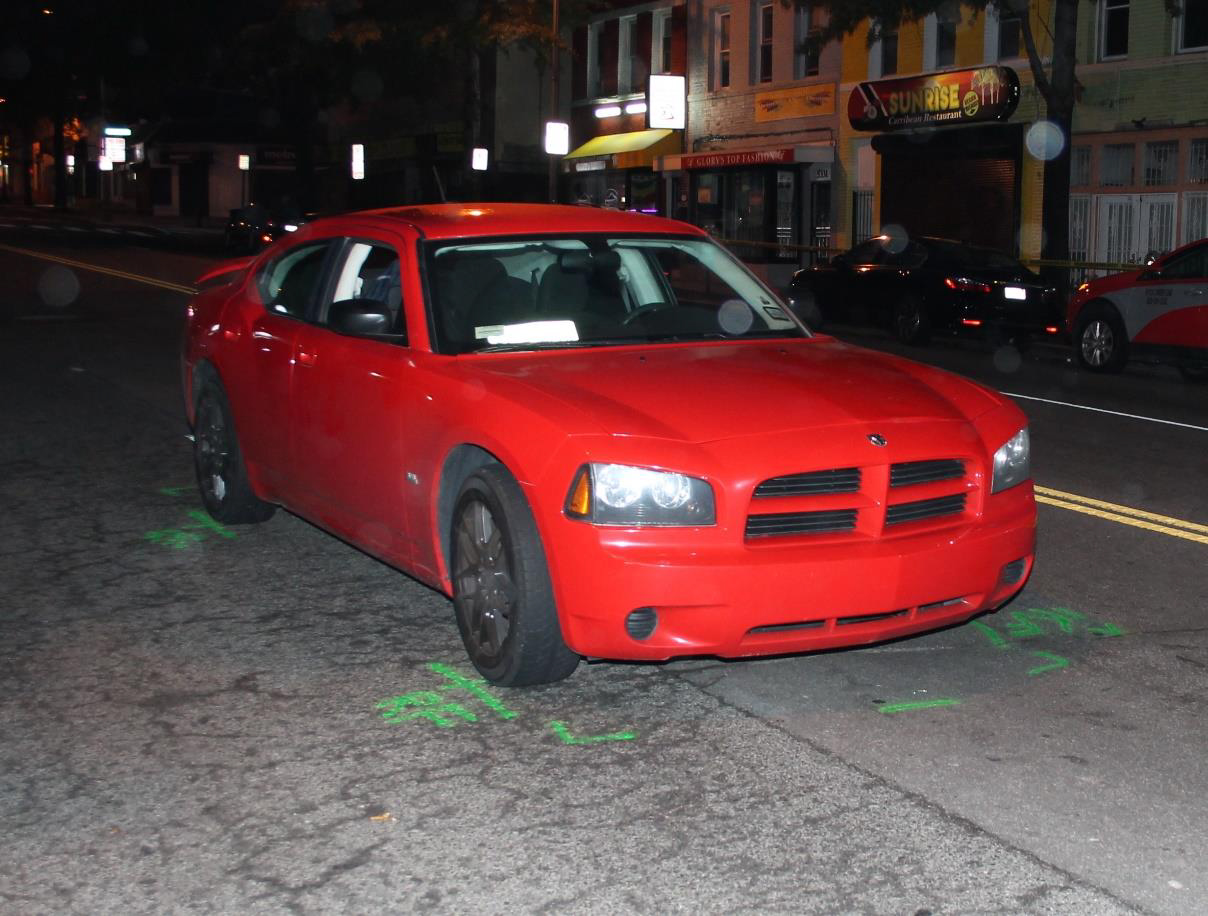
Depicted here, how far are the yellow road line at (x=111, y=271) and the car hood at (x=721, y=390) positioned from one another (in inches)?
696

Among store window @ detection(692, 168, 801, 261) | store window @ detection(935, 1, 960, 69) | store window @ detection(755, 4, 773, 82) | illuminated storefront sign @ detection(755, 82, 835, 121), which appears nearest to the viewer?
store window @ detection(935, 1, 960, 69)

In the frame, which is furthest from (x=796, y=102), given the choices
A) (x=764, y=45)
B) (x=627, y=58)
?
(x=627, y=58)

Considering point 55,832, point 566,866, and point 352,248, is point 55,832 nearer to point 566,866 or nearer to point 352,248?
point 566,866

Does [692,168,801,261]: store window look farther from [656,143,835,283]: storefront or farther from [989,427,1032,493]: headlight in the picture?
[989,427,1032,493]: headlight

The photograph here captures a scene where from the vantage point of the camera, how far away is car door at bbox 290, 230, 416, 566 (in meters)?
6.07

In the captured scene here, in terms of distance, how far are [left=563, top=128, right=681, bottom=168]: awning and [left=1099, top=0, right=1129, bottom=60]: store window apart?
14689 mm

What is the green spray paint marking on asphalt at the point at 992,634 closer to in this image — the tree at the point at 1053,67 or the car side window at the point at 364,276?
the car side window at the point at 364,276

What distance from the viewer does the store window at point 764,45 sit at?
37.6 meters

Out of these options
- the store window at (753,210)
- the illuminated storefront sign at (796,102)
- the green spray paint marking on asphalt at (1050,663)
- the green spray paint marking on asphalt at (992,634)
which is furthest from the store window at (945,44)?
the green spray paint marking on asphalt at (1050,663)

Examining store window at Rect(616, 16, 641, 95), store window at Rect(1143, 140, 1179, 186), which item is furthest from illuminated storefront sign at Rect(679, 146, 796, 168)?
store window at Rect(1143, 140, 1179, 186)

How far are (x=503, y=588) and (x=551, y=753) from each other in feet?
2.25

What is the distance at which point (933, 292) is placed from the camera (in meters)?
21.2

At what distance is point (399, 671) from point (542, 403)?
1.12 meters

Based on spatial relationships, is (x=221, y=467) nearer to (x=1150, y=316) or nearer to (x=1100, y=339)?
(x=1150, y=316)
